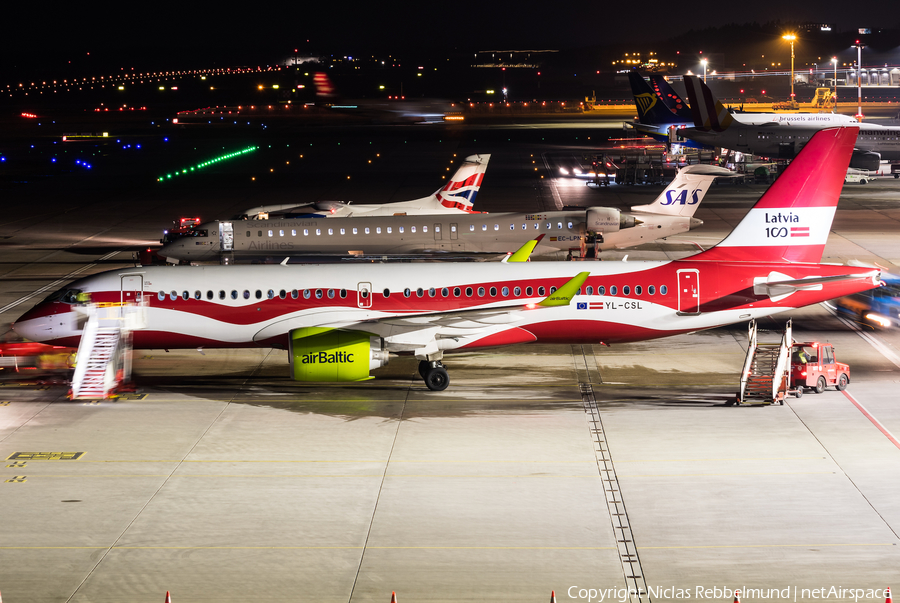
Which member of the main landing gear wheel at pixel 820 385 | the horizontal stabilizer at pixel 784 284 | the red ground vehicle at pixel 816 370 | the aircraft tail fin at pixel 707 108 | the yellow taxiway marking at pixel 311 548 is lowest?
the yellow taxiway marking at pixel 311 548

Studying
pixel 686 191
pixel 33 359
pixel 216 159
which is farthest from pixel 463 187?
pixel 216 159

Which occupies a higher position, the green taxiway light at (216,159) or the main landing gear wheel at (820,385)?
the green taxiway light at (216,159)

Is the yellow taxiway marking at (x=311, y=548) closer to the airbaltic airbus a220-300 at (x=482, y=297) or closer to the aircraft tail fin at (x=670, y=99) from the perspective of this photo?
the airbaltic airbus a220-300 at (x=482, y=297)

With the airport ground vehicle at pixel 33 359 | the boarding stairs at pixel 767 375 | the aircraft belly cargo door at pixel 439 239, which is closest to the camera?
the boarding stairs at pixel 767 375

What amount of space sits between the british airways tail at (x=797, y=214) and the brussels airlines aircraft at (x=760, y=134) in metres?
65.3

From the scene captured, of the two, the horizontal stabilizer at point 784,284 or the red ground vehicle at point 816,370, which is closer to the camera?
the red ground vehicle at point 816,370

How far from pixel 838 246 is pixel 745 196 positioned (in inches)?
1045

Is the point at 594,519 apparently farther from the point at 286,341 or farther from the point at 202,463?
the point at 286,341

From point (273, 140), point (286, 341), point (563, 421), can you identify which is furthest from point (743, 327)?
point (273, 140)

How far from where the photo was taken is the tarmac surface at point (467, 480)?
16.5m

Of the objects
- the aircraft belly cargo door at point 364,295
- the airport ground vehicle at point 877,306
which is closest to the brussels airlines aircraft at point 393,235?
the airport ground vehicle at point 877,306

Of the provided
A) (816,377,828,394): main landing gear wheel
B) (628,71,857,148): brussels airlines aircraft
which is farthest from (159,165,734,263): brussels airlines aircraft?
(628,71,857,148): brussels airlines aircraft

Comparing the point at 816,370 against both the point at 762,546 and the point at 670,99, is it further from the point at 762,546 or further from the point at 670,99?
the point at 670,99

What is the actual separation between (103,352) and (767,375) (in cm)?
2035
